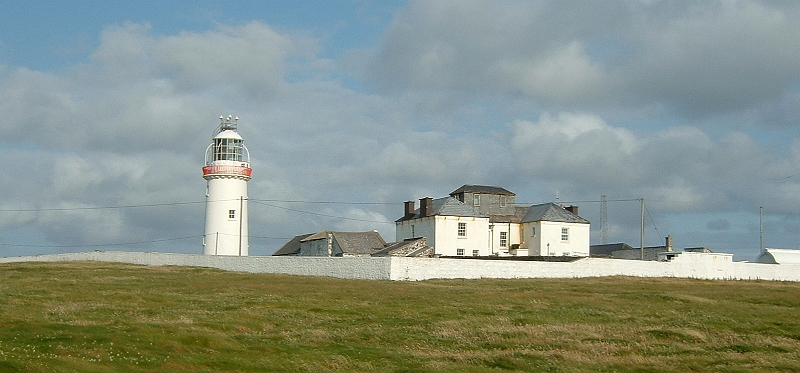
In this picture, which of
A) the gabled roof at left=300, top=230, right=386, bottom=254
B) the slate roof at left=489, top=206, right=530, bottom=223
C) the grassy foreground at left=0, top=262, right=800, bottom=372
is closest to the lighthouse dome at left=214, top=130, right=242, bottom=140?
the gabled roof at left=300, top=230, right=386, bottom=254

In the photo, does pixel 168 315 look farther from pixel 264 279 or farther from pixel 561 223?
pixel 561 223

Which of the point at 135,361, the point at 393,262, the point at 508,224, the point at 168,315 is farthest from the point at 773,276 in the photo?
the point at 135,361

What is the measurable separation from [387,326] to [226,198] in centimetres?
4004

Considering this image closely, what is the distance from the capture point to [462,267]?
192ft

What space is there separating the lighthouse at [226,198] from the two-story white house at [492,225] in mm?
18216

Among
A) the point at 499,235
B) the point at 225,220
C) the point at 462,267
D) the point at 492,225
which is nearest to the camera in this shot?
the point at 462,267

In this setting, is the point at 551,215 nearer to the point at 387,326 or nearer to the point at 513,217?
the point at 513,217

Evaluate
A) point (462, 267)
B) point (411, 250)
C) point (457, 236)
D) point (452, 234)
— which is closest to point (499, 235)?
point (457, 236)

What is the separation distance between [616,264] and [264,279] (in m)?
27.1

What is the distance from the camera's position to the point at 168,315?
3466 cm

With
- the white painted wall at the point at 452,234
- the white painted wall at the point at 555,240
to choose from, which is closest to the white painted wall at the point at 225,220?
the white painted wall at the point at 452,234

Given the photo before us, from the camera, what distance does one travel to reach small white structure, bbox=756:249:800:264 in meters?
79.4

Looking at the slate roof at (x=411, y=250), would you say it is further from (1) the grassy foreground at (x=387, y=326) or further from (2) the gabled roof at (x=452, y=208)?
(1) the grassy foreground at (x=387, y=326)

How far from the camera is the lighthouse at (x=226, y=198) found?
70.8m
